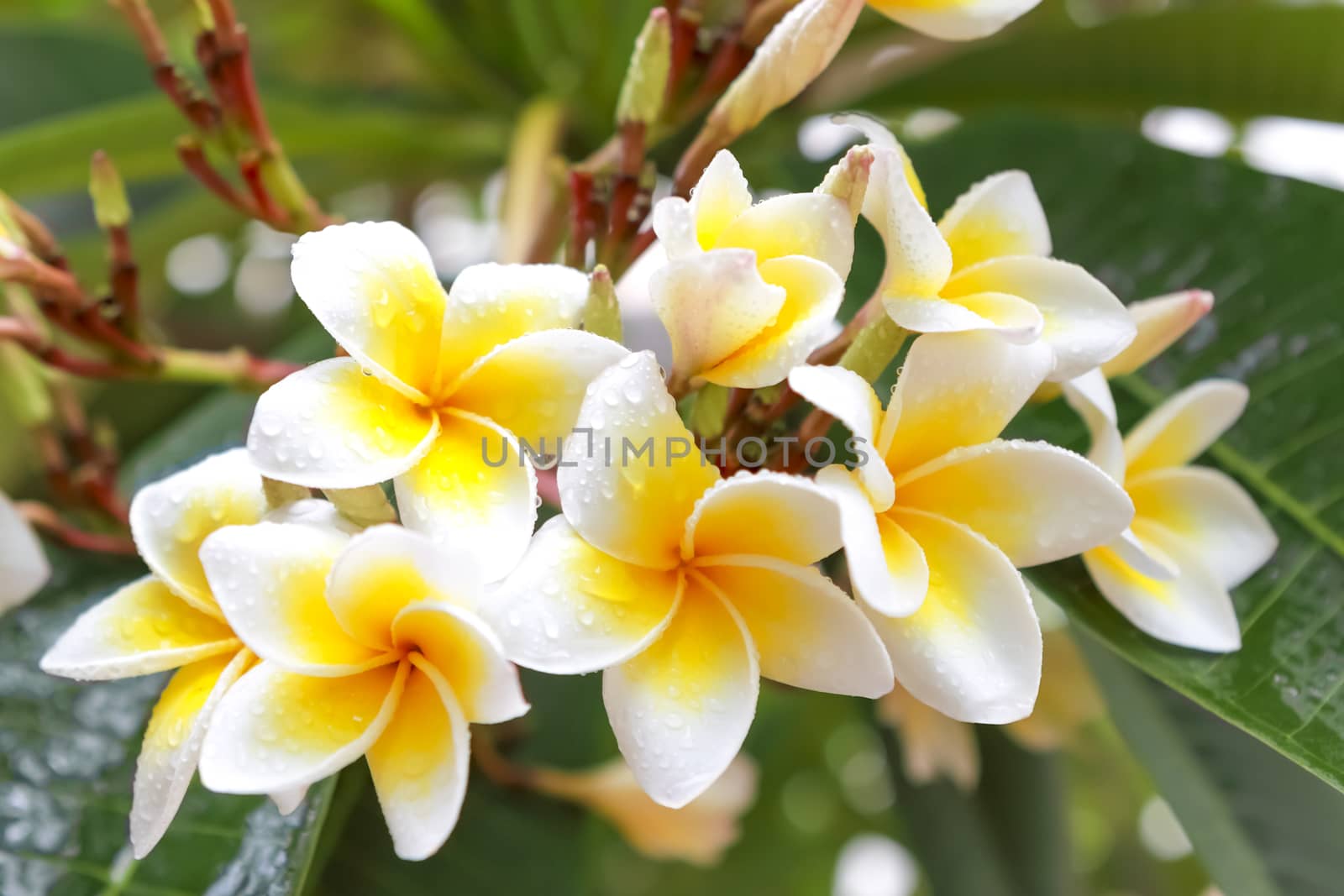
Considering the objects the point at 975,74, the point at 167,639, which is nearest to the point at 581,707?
the point at 167,639

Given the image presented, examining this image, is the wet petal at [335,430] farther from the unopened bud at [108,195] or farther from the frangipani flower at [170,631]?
the unopened bud at [108,195]

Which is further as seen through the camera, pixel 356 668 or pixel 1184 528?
pixel 1184 528

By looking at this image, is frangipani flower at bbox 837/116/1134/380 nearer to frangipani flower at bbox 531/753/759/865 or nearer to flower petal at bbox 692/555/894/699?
flower petal at bbox 692/555/894/699

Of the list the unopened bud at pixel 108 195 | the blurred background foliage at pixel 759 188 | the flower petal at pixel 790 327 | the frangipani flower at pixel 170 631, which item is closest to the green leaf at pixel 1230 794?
the blurred background foliage at pixel 759 188

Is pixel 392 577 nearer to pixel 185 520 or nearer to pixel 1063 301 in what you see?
pixel 185 520

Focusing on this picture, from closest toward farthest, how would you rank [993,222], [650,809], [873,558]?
[873,558]
[993,222]
[650,809]

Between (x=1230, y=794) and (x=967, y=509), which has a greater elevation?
(x=967, y=509)

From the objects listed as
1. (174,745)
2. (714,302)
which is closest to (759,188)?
(714,302)
